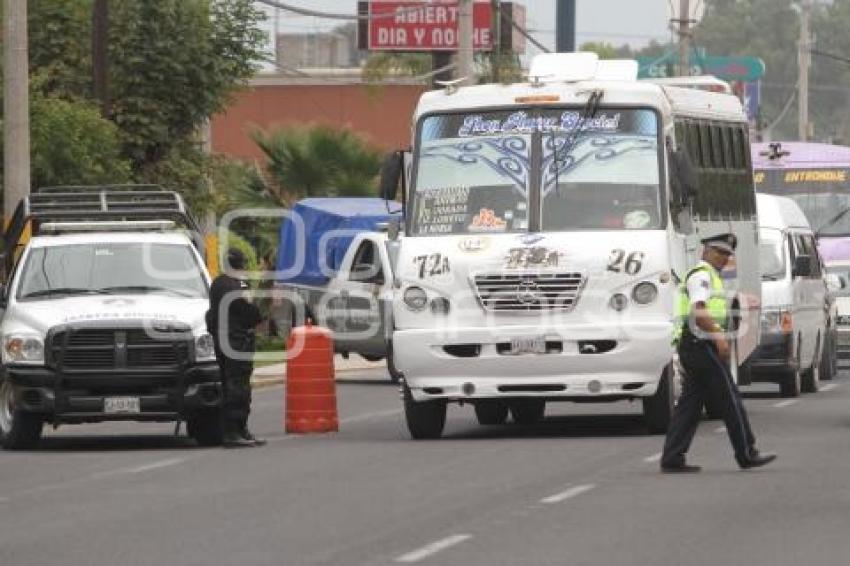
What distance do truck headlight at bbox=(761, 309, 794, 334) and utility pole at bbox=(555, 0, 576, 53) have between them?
77.9 feet

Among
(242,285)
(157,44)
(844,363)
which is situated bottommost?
(844,363)

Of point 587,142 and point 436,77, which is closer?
point 587,142

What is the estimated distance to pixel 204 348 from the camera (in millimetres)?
23391

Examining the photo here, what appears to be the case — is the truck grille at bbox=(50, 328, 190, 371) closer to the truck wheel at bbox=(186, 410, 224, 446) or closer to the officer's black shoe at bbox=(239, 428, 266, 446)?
the truck wheel at bbox=(186, 410, 224, 446)

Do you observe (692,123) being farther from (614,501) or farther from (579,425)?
(614,501)

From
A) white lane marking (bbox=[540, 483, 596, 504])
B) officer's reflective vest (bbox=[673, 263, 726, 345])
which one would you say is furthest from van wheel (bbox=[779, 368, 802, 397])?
white lane marking (bbox=[540, 483, 596, 504])

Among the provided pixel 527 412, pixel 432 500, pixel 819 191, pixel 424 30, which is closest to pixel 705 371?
pixel 432 500

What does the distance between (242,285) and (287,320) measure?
2434 centimetres

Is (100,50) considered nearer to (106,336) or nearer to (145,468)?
(106,336)

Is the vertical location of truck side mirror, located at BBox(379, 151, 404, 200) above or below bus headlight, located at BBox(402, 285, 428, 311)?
above

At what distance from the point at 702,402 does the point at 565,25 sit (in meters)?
36.1

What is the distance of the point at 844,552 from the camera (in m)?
14.5

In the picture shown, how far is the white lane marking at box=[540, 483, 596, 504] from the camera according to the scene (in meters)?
17.7

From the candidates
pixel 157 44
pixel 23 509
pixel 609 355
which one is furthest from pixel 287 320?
pixel 23 509
